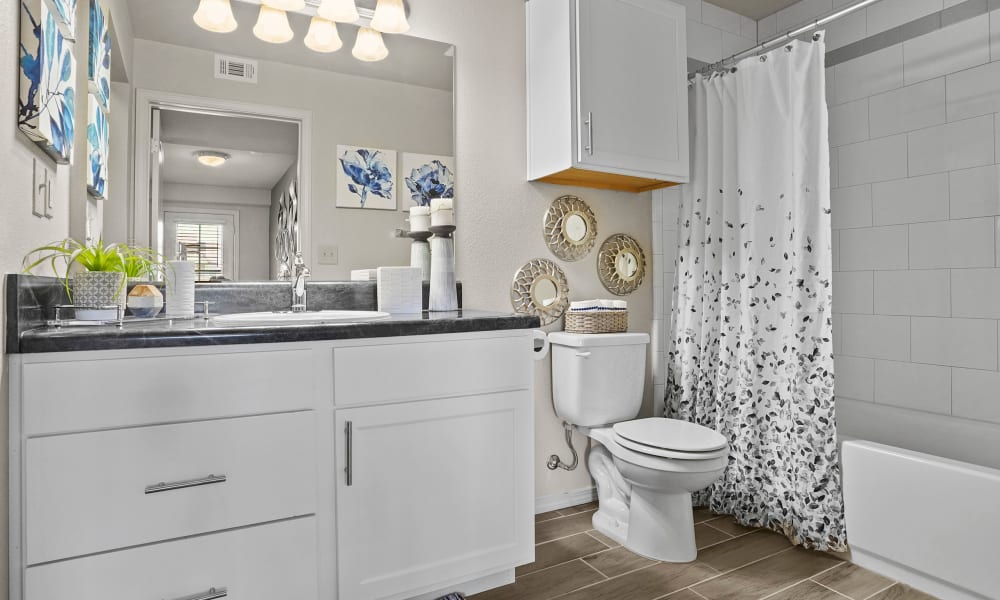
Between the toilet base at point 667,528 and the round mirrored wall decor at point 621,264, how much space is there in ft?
3.29

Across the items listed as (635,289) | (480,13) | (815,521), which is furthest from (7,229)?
(815,521)

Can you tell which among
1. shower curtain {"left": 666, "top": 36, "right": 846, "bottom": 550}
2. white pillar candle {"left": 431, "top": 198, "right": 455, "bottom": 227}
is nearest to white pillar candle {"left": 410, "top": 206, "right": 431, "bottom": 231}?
white pillar candle {"left": 431, "top": 198, "right": 455, "bottom": 227}

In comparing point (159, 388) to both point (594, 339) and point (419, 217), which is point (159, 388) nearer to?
point (419, 217)

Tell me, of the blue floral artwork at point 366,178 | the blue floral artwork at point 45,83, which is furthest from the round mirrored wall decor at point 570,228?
the blue floral artwork at point 45,83

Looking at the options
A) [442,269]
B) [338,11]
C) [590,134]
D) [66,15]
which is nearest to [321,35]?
[338,11]

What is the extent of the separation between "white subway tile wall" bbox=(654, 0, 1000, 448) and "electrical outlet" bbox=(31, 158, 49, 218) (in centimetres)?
241

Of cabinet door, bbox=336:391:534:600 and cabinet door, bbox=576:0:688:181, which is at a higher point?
cabinet door, bbox=576:0:688:181

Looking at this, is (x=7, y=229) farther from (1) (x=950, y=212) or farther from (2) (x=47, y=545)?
A: (1) (x=950, y=212)

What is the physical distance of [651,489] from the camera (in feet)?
6.64

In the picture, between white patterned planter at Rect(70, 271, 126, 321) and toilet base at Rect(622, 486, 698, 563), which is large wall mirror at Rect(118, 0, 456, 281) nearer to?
white patterned planter at Rect(70, 271, 126, 321)

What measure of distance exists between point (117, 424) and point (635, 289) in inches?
86.2

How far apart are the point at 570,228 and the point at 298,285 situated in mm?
1247

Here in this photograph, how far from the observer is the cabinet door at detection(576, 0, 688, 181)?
2.20 m

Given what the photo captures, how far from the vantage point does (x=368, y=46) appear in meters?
2.09
